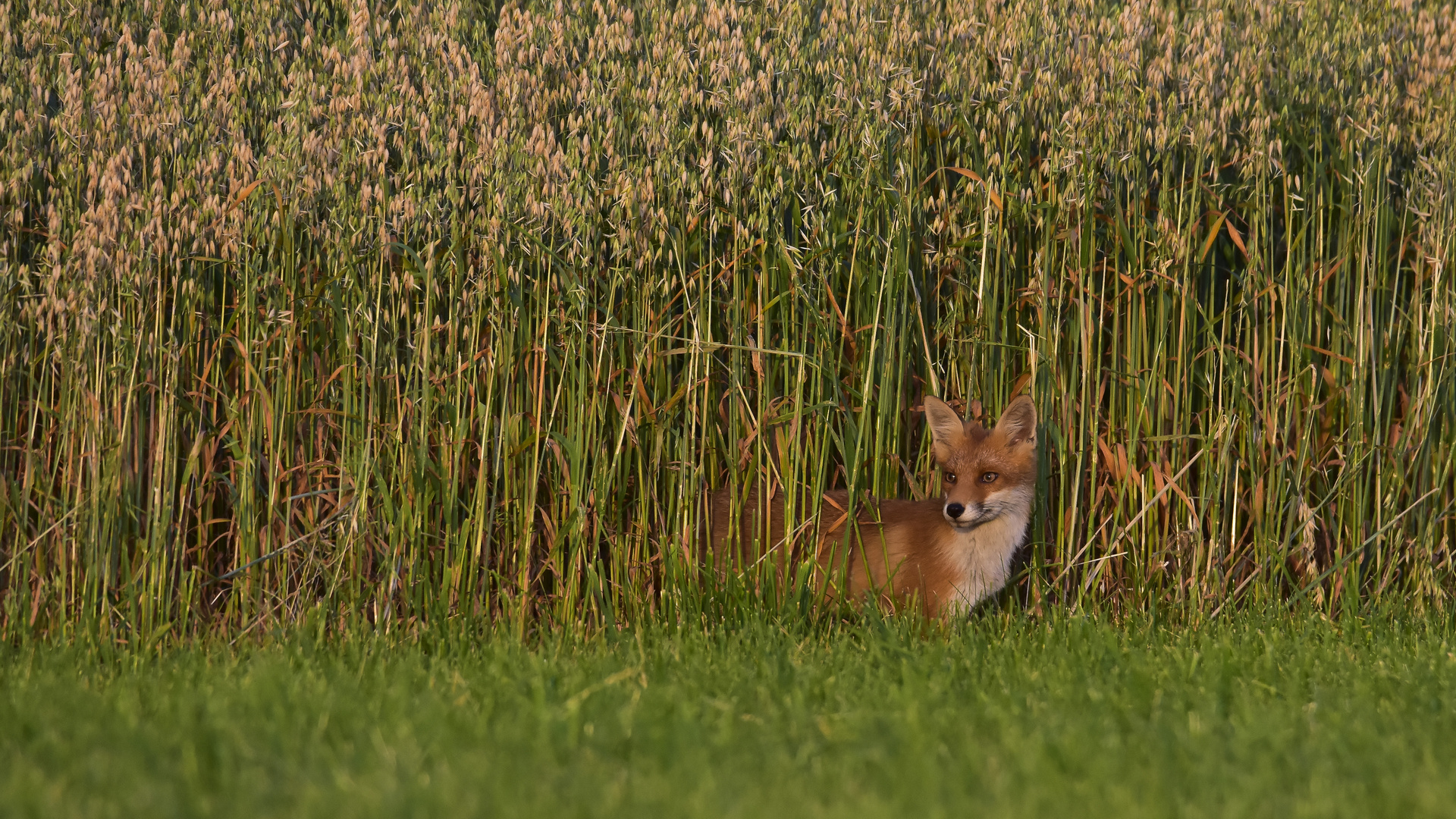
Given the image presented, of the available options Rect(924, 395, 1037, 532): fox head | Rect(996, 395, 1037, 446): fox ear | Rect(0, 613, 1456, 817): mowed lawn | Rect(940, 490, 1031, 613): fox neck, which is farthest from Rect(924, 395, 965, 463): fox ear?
Rect(0, 613, 1456, 817): mowed lawn

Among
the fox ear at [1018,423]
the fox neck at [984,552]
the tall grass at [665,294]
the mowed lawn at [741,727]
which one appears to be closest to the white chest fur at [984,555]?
the fox neck at [984,552]

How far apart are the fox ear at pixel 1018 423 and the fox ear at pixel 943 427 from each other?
133 mm

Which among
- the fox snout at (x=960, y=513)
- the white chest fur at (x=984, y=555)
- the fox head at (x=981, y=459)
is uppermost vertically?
the fox head at (x=981, y=459)

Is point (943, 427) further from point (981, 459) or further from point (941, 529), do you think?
point (941, 529)

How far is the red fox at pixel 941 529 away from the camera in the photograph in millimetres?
4168

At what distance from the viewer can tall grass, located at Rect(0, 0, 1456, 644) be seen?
13.1 ft

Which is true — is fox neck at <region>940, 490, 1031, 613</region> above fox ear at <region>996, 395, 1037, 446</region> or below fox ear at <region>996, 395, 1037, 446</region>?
below

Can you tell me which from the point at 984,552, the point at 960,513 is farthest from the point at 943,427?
the point at 984,552

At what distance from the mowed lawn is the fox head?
537mm

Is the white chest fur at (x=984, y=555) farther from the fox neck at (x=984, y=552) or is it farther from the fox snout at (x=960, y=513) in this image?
the fox snout at (x=960, y=513)

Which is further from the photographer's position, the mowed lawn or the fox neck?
the fox neck

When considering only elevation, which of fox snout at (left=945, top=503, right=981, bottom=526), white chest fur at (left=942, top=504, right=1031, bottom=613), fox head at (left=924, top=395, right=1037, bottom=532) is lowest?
white chest fur at (left=942, top=504, right=1031, bottom=613)

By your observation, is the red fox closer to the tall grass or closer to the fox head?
the fox head

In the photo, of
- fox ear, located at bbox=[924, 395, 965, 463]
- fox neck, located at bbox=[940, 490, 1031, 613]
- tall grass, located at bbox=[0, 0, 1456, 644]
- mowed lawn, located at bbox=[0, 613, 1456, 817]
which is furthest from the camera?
fox neck, located at bbox=[940, 490, 1031, 613]
